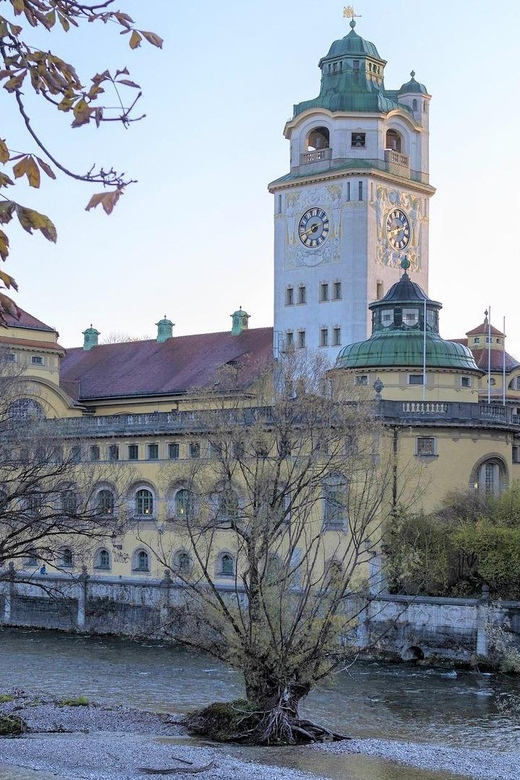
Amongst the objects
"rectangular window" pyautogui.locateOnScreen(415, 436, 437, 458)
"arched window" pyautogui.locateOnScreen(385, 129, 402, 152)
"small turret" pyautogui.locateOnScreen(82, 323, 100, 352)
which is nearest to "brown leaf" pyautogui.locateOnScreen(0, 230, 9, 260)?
"rectangular window" pyautogui.locateOnScreen(415, 436, 437, 458)

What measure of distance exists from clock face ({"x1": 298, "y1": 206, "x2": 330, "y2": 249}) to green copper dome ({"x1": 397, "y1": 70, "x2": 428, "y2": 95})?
10515mm

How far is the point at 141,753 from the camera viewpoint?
92.3 ft

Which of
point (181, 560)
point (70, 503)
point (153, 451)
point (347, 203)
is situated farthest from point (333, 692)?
point (347, 203)

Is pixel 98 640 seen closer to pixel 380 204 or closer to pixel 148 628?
pixel 148 628

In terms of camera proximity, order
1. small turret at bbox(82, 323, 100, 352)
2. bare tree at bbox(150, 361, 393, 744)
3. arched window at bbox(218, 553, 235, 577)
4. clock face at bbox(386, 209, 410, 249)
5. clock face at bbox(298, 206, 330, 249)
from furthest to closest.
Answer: small turret at bbox(82, 323, 100, 352), clock face at bbox(386, 209, 410, 249), clock face at bbox(298, 206, 330, 249), arched window at bbox(218, 553, 235, 577), bare tree at bbox(150, 361, 393, 744)

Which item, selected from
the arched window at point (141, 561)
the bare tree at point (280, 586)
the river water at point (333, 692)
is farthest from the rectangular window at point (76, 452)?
the river water at point (333, 692)

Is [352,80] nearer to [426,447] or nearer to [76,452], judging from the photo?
[426,447]

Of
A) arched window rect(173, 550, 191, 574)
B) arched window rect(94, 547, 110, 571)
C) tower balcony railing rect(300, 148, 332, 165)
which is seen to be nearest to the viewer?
arched window rect(173, 550, 191, 574)

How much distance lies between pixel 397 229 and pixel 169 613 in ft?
107

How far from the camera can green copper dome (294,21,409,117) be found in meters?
78.2

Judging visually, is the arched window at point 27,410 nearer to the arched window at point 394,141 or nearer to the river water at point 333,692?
the river water at point 333,692

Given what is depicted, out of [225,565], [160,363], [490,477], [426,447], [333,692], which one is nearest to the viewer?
[333,692]

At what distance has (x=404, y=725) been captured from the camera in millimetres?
35219

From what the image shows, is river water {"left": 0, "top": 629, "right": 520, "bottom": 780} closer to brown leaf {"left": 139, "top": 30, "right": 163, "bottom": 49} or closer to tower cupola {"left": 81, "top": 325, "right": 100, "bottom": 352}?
brown leaf {"left": 139, "top": 30, "right": 163, "bottom": 49}
